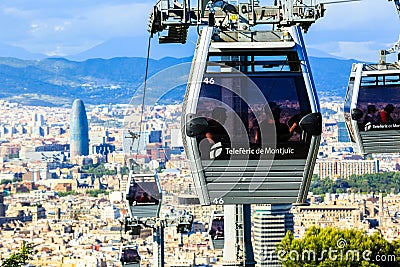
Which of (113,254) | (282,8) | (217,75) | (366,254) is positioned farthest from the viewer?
(113,254)

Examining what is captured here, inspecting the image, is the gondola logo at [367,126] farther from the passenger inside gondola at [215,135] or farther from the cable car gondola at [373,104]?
the passenger inside gondola at [215,135]

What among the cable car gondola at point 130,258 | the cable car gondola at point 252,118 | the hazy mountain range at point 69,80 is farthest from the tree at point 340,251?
the hazy mountain range at point 69,80

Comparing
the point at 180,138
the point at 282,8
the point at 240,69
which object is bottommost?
the point at 180,138

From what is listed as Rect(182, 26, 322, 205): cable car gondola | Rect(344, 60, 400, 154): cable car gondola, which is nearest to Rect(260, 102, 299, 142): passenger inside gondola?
Rect(182, 26, 322, 205): cable car gondola

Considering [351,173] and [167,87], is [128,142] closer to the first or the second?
[167,87]

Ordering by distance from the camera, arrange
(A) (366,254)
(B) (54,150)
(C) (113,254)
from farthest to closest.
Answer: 1. (B) (54,150)
2. (C) (113,254)
3. (A) (366,254)

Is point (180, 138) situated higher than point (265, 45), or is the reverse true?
point (265, 45)

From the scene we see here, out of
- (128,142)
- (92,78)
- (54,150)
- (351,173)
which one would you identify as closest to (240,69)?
(128,142)
